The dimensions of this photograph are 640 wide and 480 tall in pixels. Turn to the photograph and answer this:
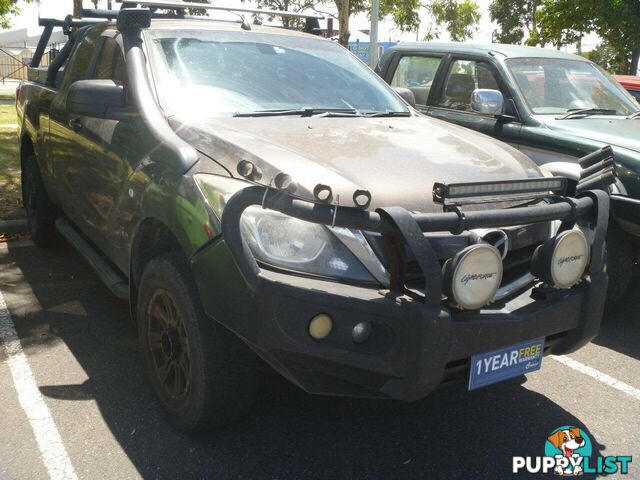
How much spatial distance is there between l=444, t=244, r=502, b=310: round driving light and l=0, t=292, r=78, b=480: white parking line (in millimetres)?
1718

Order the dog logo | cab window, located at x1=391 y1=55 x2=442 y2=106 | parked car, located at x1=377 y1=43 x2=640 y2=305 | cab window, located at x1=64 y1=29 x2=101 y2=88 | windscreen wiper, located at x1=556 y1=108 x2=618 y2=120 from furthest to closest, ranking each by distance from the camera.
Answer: cab window, located at x1=391 y1=55 x2=442 y2=106 → windscreen wiper, located at x1=556 y1=108 x2=618 y2=120 → parked car, located at x1=377 y1=43 x2=640 y2=305 → cab window, located at x1=64 y1=29 x2=101 y2=88 → the dog logo

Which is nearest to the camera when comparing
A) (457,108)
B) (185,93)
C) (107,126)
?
(185,93)

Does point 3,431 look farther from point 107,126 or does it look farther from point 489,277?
point 489,277

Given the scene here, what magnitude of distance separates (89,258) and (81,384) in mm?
917

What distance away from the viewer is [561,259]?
281cm

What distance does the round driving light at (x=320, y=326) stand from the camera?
8.19ft

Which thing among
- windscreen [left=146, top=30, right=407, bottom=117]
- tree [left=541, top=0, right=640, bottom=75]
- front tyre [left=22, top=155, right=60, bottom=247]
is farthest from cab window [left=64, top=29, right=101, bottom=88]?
tree [left=541, top=0, right=640, bottom=75]

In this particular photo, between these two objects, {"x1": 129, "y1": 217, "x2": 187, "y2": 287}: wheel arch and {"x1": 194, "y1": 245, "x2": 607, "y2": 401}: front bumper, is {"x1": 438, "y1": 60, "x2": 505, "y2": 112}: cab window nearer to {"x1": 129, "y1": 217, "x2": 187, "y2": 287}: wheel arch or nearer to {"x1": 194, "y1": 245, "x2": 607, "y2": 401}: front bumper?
{"x1": 129, "y1": 217, "x2": 187, "y2": 287}: wheel arch

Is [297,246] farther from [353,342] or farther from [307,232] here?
[353,342]

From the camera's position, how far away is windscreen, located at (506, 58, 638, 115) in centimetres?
582

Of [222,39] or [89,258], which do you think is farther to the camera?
[89,258]

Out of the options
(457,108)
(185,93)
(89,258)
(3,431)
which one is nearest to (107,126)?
(185,93)

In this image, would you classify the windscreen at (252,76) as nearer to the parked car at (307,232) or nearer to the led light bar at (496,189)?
the parked car at (307,232)

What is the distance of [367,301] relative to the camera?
8.14 ft
